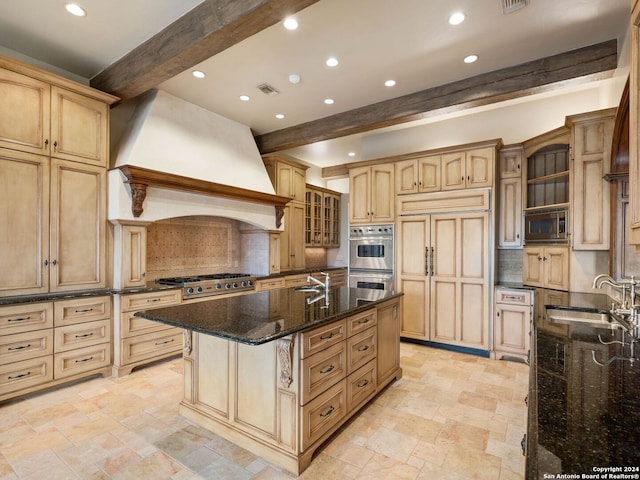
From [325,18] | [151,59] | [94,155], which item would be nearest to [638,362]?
[325,18]

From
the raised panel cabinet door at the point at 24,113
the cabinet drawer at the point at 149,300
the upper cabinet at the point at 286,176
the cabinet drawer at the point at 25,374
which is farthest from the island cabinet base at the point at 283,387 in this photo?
the upper cabinet at the point at 286,176

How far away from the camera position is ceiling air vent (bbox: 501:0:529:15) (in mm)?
2338

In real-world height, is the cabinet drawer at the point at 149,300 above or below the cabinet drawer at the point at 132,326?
above

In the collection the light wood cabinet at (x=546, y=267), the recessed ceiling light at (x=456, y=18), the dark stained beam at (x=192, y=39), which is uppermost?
the recessed ceiling light at (x=456, y=18)

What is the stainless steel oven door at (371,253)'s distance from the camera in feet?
15.3

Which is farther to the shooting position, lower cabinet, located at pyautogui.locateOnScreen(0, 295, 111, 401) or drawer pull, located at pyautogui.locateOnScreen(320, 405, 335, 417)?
lower cabinet, located at pyautogui.locateOnScreen(0, 295, 111, 401)

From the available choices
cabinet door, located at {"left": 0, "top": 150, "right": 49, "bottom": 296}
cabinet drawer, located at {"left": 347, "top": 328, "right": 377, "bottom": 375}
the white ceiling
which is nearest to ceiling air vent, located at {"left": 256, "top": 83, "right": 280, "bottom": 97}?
the white ceiling

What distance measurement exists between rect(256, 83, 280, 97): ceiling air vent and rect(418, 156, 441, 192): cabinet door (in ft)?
6.92

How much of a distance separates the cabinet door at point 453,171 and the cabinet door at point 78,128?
157 inches

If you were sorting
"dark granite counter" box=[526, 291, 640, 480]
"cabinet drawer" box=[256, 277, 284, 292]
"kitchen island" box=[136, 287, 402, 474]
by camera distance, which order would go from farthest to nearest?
"cabinet drawer" box=[256, 277, 284, 292] < "kitchen island" box=[136, 287, 402, 474] < "dark granite counter" box=[526, 291, 640, 480]

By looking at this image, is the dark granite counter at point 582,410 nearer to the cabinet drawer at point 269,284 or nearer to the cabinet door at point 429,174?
the cabinet door at point 429,174

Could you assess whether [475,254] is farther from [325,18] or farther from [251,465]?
[251,465]

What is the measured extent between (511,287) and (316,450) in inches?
117

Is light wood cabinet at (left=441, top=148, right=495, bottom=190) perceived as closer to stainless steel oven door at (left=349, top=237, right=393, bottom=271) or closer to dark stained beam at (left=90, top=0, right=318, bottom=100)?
stainless steel oven door at (left=349, top=237, right=393, bottom=271)
